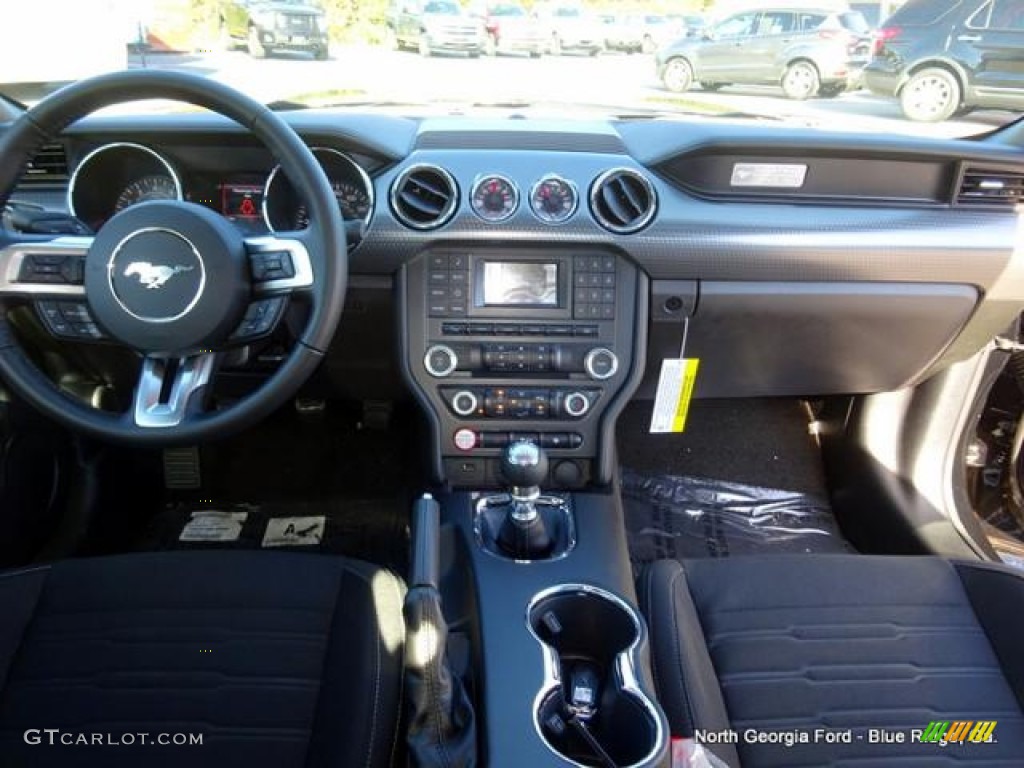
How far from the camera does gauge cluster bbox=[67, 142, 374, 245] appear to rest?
1.83 meters

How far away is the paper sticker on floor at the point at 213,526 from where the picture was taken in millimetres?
2527

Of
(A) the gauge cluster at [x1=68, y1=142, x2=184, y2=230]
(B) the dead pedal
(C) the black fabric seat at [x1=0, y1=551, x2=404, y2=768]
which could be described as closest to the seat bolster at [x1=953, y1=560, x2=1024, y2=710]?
(C) the black fabric seat at [x1=0, y1=551, x2=404, y2=768]

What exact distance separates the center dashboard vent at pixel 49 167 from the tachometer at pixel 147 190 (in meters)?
0.13

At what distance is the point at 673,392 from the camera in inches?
86.6

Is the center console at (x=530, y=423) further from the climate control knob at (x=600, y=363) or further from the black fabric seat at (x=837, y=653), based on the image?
the black fabric seat at (x=837, y=653)

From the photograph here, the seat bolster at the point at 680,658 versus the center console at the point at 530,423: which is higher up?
the center console at the point at 530,423

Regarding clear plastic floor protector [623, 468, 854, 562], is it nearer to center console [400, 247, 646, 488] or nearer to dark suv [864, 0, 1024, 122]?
center console [400, 247, 646, 488]

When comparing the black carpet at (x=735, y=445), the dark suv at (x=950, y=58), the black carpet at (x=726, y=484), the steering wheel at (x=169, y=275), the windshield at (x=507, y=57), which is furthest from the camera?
the black carpet at (x=735, y=445)

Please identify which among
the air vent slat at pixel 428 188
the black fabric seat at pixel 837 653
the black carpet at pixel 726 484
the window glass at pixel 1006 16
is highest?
the window glass at pixel 1006 16

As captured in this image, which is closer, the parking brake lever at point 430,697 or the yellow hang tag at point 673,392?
the parking brake lever at point 430,697

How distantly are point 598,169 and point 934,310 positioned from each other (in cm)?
88

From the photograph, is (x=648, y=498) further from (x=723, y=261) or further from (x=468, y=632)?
(x=468, y=632)

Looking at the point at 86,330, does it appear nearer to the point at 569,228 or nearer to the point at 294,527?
the point at 569,228

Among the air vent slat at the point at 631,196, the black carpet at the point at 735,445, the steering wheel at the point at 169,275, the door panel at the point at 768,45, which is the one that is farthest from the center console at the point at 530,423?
the door panel at the point at 768,45
